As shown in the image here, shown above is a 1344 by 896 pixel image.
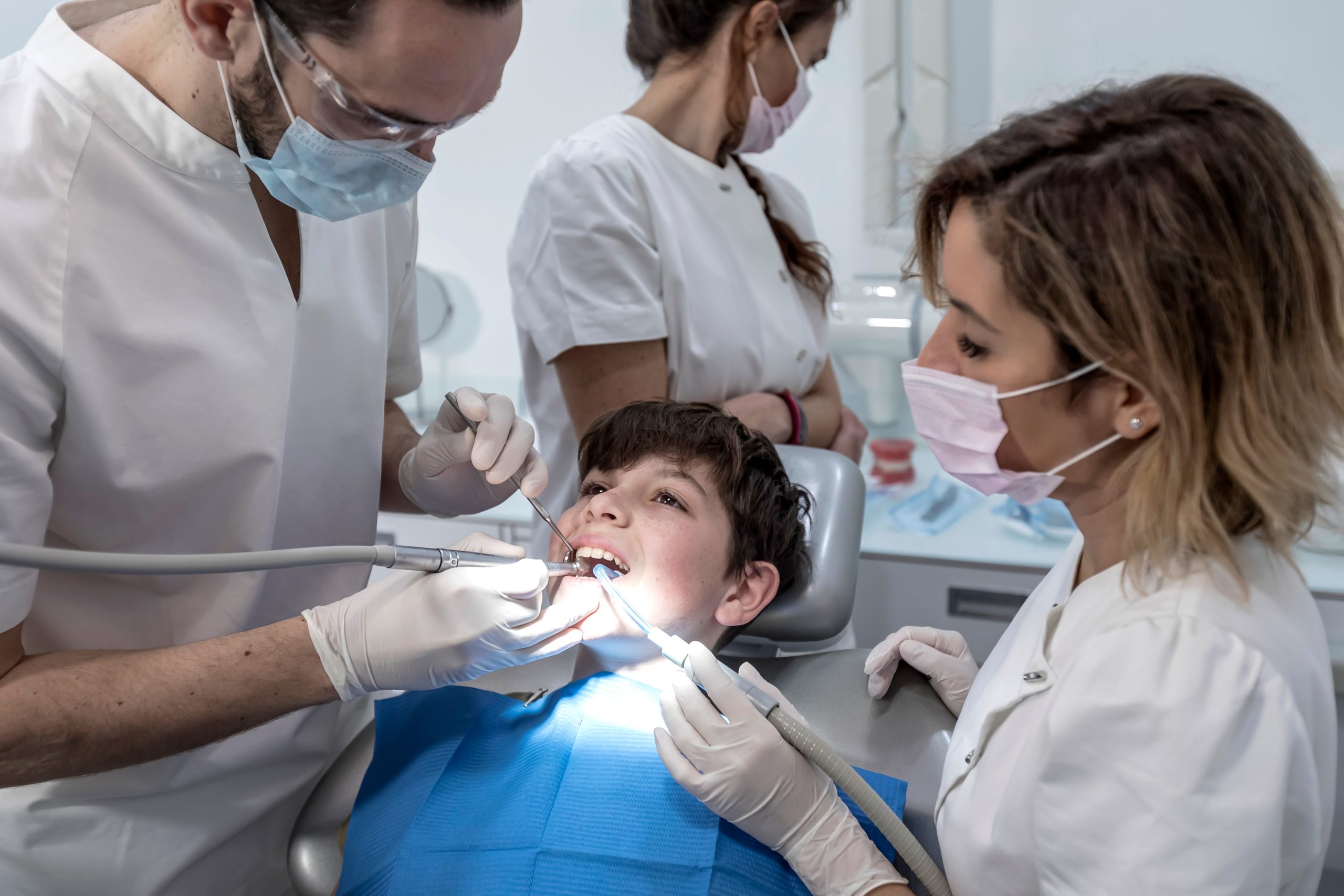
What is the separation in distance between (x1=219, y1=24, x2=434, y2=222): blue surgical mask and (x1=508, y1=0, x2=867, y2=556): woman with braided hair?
0.57m

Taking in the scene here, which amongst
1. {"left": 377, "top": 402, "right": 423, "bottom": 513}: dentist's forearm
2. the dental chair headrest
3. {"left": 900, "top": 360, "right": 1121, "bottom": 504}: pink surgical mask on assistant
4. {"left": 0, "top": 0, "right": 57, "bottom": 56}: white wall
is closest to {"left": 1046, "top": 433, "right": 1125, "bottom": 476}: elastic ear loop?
{"left": 900, "top": 360, "right": 1121, "bottom": 504}: pink surgical mask on assistant

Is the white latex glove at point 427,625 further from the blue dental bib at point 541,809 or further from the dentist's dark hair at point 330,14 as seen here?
the dentist's dark hair at point 330,14

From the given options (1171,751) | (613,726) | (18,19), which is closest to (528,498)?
(613,726)

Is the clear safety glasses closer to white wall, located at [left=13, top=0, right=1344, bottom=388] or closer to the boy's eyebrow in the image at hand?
the boy's eyebrow

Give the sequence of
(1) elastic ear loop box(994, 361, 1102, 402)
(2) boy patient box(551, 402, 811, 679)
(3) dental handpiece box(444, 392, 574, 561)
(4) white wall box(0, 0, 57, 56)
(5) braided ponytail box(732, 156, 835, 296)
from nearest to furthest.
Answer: (1) elastic ear loop box(994, 361, 1102, 402) → (3) dental handpiece box(444, 392, 574, 561) → (2) boy patient box(551, 402, 811, 679) → (5) braided ponytail box(732, 156, 835, 296) → (4) white wall box(0, 0, 57, 56)

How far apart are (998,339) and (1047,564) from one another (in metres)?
1.38

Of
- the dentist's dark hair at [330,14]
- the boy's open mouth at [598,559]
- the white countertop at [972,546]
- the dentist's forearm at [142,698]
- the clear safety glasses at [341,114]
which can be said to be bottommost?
the white countertop at [972,546]

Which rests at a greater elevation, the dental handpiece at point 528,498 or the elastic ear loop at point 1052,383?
the elastic ear loop at point 1052,383

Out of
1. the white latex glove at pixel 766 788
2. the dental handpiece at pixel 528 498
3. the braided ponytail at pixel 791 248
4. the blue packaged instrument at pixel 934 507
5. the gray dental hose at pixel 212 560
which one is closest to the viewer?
the gray dental hose at pixel 212 560

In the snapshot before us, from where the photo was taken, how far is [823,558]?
5.47 ft

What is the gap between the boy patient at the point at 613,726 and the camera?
123 centimetres

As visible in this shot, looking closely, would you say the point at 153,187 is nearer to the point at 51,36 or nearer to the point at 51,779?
the point at 51,36

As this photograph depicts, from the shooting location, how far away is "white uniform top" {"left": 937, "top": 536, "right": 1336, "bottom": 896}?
821mm

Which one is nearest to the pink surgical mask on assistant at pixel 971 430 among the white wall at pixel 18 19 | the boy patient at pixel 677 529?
the boy patient at pixel 677 529
